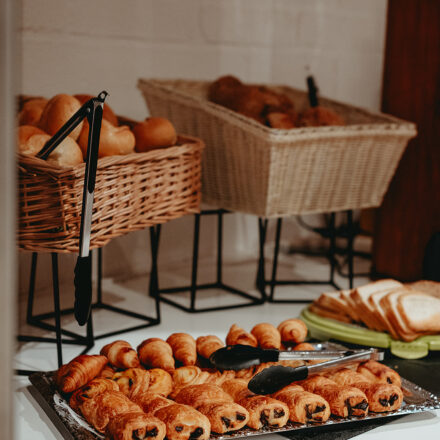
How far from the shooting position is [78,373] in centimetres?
87

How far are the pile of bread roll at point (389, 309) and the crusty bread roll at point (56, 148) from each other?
548mm

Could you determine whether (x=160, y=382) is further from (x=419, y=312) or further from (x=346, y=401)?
(x=419, y=312)

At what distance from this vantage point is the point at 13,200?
0.35 m

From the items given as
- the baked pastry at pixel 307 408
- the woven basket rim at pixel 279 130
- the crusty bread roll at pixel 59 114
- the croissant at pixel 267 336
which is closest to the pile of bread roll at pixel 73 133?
the crusty bread roll at pixel 59 114

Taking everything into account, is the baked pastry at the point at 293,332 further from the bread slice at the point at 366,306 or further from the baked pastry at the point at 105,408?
the baked pastry at the point at 105,408

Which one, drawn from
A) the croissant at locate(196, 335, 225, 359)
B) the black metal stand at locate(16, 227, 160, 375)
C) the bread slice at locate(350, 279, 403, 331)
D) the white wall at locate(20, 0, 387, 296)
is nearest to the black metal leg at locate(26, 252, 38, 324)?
the black metal stand at locate(16, 227, 160, 375)

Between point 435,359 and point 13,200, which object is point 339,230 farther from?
point 13,200

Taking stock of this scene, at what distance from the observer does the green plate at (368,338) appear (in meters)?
1.13

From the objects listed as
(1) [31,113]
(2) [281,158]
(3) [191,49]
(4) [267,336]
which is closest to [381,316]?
(4) [267,336]

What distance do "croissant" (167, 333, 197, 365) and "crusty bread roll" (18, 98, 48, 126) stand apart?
42 cm

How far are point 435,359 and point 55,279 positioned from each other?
0.65m

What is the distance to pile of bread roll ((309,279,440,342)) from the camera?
1124 millimetres

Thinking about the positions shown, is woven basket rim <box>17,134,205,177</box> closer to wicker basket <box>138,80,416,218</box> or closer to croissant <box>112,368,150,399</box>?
wicker basket <box>138,80,416,218</box>

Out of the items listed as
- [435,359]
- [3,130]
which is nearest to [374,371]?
[435,359]
